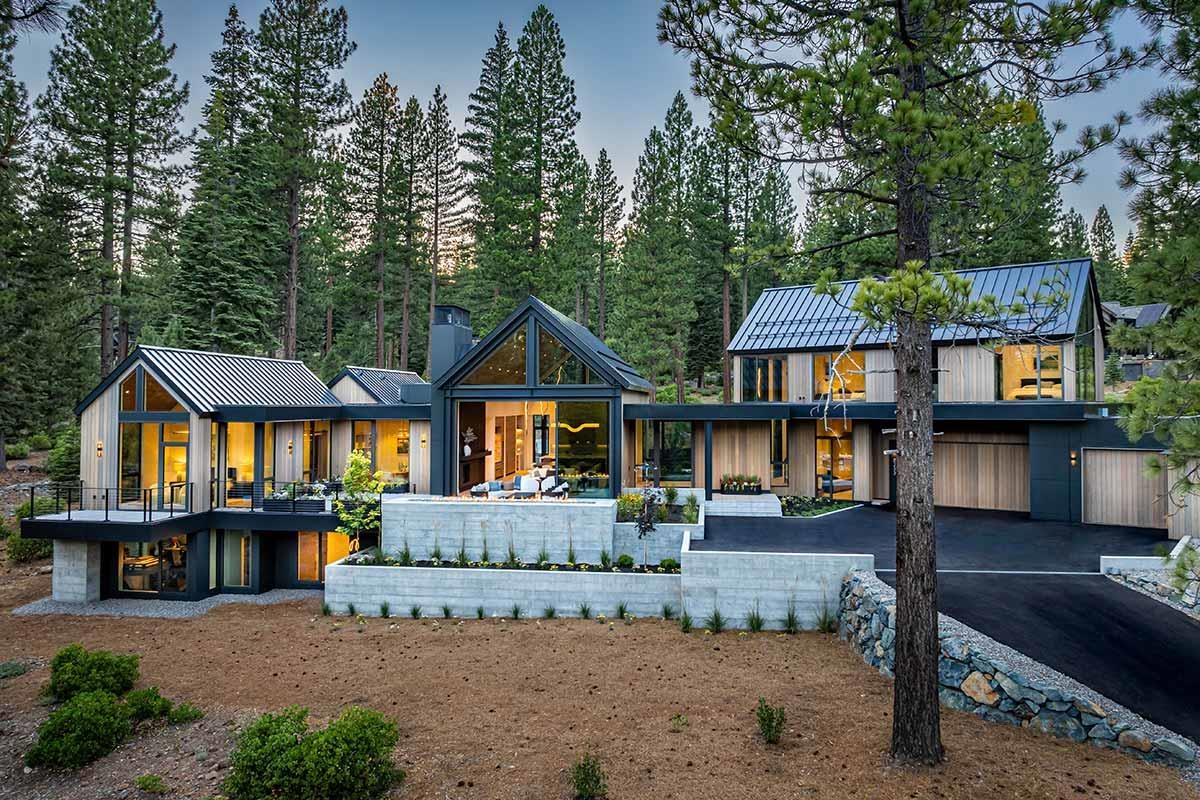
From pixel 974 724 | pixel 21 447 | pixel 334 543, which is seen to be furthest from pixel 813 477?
pixel 21 447

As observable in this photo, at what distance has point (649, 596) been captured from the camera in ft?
36.9

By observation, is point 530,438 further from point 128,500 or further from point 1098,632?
point 1098,632

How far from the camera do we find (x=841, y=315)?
18750 millimetres

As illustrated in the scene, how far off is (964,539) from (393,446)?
15008mm

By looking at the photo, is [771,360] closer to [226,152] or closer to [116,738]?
[116,738]

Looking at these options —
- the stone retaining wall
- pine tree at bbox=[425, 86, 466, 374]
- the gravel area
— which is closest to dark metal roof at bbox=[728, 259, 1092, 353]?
the stone retaining wall

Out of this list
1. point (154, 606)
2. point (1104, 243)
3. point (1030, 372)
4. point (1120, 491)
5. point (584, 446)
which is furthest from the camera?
point (1104, 243)

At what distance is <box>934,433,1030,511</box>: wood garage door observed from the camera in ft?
52.4

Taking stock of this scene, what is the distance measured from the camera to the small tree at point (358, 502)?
515 inches

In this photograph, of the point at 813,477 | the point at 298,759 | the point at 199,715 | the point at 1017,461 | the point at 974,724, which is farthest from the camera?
the point at 813,477

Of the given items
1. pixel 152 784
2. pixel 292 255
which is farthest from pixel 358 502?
pixel 292 255

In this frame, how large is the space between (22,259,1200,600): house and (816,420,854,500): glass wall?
6 centimetres

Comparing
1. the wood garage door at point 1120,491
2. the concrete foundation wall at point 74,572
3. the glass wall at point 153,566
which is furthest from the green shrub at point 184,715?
the wood garage door at point 1120,491

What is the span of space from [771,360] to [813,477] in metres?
3.81
